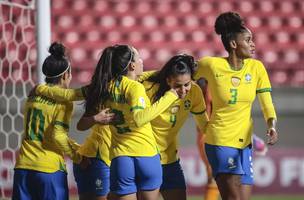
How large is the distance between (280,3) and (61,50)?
697 centimetres

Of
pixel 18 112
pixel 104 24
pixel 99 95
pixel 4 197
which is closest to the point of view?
pixel 99 95

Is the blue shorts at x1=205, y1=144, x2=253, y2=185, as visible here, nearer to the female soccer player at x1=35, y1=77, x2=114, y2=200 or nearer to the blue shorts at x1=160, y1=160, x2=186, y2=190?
the blue shorts at x1=160, y1=160, x2=186, y2=190

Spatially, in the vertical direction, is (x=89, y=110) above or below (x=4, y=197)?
above

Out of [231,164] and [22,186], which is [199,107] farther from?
[22,186]

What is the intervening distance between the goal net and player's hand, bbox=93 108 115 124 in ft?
7.81

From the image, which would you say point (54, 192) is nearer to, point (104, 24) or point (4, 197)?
point (4, 197)

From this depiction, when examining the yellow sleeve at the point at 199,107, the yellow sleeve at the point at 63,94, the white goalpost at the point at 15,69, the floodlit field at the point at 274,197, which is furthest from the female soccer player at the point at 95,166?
the floodlit field at the point at 274,197

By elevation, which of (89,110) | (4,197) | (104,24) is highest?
(104,24)

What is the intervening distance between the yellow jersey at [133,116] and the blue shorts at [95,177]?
0.48 metres

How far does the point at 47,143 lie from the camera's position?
5629 mm

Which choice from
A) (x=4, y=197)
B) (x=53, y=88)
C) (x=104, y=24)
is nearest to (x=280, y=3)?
(x=104, y=24)

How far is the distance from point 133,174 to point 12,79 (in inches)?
188

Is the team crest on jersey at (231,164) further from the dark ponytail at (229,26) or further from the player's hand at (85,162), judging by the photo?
the player's hand at (85,162)

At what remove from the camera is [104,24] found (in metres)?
11.9
